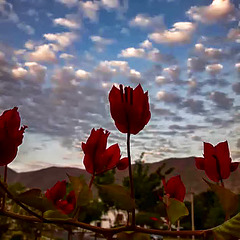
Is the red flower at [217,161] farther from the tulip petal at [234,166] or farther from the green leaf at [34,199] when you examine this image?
the green leaf at [34,199]

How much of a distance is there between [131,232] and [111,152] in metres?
0.08

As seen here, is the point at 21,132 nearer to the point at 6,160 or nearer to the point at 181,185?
the point at 6,160

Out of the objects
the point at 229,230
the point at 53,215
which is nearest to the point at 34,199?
the point at 53,215

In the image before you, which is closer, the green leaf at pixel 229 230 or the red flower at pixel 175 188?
the green leaf at pixel 229 230

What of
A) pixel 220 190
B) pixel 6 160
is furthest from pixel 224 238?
pixel 6 160

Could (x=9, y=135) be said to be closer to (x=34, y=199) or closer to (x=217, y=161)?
(x=34, y=199)

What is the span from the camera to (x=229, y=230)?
6.6 inches

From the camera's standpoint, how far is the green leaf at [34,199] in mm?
203

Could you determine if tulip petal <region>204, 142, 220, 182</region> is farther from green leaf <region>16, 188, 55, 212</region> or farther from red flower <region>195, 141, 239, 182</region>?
green leaf <region>16, 188, 55, 212</region>

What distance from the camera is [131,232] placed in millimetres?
202

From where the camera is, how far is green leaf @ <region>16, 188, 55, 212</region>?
0.67 ft

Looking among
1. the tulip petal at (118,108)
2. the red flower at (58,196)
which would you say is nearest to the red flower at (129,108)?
the tulip petal at (118,108)

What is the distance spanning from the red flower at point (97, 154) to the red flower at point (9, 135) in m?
0.05

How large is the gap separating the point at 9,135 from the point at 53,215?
6cm
